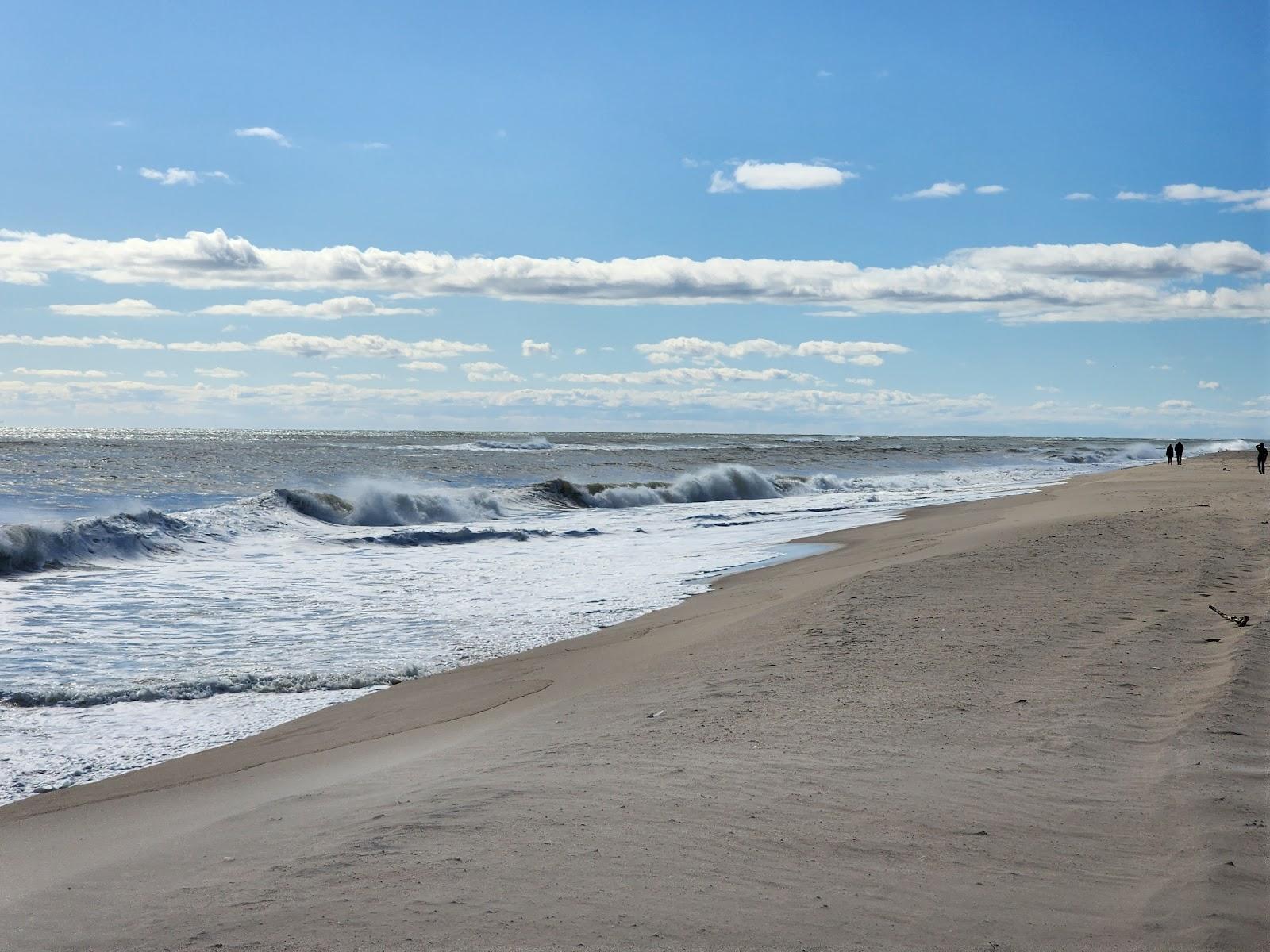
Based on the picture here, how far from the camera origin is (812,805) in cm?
429

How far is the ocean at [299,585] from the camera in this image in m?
7.29

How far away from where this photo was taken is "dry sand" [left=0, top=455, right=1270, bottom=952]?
11.0ft

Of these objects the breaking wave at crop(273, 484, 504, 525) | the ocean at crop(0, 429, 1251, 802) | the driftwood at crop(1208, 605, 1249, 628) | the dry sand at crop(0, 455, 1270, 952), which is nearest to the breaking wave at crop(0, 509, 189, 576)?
the ocean at crop(0, 429, 1251, 802)

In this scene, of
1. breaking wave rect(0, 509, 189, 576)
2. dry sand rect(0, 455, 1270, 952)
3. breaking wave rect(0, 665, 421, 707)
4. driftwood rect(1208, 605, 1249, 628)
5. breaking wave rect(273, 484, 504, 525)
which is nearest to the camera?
dry sand rect(0, 455, 1270, 952)

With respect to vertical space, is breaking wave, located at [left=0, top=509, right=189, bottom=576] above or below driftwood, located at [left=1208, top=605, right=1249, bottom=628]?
below

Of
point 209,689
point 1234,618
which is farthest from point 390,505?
point 1234,618

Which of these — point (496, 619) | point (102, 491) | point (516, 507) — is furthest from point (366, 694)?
point (102, 491)

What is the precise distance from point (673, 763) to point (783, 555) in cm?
1072

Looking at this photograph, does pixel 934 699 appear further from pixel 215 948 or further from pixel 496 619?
pixel 496 619

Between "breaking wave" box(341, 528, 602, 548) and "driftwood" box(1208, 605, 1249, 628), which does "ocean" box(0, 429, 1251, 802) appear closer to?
"breaking wave" box(341, 528, 602, 548)

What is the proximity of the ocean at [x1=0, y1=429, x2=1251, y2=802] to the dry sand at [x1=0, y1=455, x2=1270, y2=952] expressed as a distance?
3.10 feet

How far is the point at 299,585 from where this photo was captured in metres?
13.5

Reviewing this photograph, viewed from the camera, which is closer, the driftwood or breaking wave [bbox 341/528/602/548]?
the driftwood

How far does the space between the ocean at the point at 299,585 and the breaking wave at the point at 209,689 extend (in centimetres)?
2
